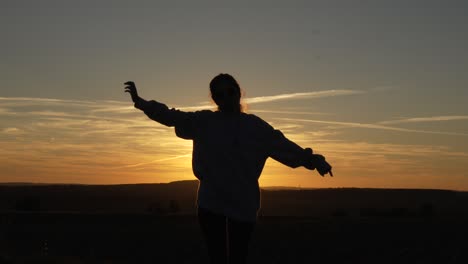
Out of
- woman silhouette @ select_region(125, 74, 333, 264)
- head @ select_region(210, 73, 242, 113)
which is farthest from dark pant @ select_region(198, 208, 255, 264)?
head @ select_region(210, 73, 242, 113)

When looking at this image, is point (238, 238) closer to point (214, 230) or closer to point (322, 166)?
point (214, 230)

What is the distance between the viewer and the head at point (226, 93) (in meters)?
5.16

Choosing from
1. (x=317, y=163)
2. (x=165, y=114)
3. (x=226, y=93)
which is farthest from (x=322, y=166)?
(x=165, y=114)

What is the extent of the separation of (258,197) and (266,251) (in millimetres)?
11009

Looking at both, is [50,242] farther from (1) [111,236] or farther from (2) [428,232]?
(2) [428,232]

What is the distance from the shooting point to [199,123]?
518 centimetres

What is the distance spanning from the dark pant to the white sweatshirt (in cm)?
5

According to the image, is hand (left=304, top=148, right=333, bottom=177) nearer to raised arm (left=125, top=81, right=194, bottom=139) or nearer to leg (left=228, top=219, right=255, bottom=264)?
leg (left=228, top=219, right=255, bottom=264)

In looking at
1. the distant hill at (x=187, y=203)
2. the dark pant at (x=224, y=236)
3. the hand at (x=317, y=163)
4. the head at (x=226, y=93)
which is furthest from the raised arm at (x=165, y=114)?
the distant hill at (x=187, y=203)

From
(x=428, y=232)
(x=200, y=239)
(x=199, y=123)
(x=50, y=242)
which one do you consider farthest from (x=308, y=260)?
(x=199, y=123)

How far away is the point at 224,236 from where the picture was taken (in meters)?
5.01

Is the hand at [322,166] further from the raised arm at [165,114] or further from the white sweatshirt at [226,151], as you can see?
the raised arm at [165,114]

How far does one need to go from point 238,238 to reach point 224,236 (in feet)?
0.32

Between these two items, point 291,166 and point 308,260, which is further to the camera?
point 308,260
